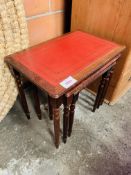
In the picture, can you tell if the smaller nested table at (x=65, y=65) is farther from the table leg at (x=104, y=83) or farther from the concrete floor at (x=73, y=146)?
the concrete floor at (x=73, y=146)

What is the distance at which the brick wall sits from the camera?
113 centimetres

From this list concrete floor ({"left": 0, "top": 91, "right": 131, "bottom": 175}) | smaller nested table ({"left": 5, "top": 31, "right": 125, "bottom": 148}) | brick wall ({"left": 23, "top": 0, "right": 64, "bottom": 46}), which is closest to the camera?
smaller nested table ({"left": 5, "top": 31, "right": 125, "bottom": 148})

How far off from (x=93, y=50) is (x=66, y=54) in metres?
0.18

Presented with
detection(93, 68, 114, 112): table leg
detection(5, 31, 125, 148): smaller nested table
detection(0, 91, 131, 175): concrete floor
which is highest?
detection(5, 31, 125, 148): smaller nested table

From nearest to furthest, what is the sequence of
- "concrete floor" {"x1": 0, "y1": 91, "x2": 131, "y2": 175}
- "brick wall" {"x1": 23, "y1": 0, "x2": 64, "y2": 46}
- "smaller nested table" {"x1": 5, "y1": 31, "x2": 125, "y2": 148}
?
"smaller nested table" {"x1": 5, "y1": 31, "x2": 125, "y2": 148} → "concrete floor" {"x1": 0, "y1": 91, "x2": 131, "y2": 175} → "brick wall" {"x1": 23, "y1": 0, "x2": 64, "y2": 46}

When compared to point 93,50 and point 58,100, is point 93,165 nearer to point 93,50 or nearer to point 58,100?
point 58,100

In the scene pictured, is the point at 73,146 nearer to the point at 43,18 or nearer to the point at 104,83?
the point at 104,83

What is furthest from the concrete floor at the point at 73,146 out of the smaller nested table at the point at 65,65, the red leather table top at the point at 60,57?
the red leather table top at the point at 60,57

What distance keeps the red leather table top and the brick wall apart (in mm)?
267

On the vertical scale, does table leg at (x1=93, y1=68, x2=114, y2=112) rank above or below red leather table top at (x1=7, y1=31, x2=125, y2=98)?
below

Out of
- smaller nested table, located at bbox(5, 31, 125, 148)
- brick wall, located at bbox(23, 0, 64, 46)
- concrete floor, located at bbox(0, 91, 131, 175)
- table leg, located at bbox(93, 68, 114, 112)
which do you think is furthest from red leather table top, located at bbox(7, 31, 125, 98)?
concrete floor, located at bbox(0, 91, 131, 175)

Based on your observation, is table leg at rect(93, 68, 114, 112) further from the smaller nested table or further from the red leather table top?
the red leather table top

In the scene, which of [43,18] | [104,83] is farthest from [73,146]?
[43,18]

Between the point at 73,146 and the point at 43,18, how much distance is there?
1002mm
